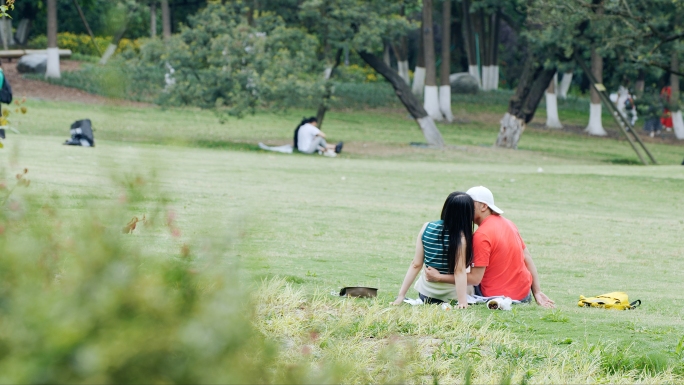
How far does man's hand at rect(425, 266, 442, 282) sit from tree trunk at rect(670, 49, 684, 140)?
29.1 metres

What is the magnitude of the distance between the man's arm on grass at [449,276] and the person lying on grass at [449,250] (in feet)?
0.09

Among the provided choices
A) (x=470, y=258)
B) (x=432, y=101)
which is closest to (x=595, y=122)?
(x=432, y=101)

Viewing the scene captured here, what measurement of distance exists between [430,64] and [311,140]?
14140 mm

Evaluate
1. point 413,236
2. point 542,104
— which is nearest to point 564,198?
point 413,236

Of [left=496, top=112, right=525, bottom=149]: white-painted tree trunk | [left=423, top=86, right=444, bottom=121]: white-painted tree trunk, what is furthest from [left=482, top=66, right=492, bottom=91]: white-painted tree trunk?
[left=496, top=112, right=525, bottom=149]: white-painted tree trunk

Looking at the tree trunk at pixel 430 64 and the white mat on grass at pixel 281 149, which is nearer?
the white mat on grass at pixel 281 149

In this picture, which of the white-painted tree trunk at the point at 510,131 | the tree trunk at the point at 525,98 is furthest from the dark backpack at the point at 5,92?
the white-painted tree trunk at the point at 510,131

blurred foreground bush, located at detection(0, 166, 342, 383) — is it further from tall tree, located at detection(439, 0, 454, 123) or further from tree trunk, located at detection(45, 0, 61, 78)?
tall tree, located at detection(439, 0, 454, 123)

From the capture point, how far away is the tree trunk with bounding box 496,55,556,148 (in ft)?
105

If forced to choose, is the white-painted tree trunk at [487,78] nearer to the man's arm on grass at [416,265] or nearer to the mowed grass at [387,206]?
the mowed grass at [387,206]

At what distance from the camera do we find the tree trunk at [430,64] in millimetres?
38088

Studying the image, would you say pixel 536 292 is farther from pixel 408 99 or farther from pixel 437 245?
pixel 408 99

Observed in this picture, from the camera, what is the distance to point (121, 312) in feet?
7.75

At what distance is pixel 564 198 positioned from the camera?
19781 mm
